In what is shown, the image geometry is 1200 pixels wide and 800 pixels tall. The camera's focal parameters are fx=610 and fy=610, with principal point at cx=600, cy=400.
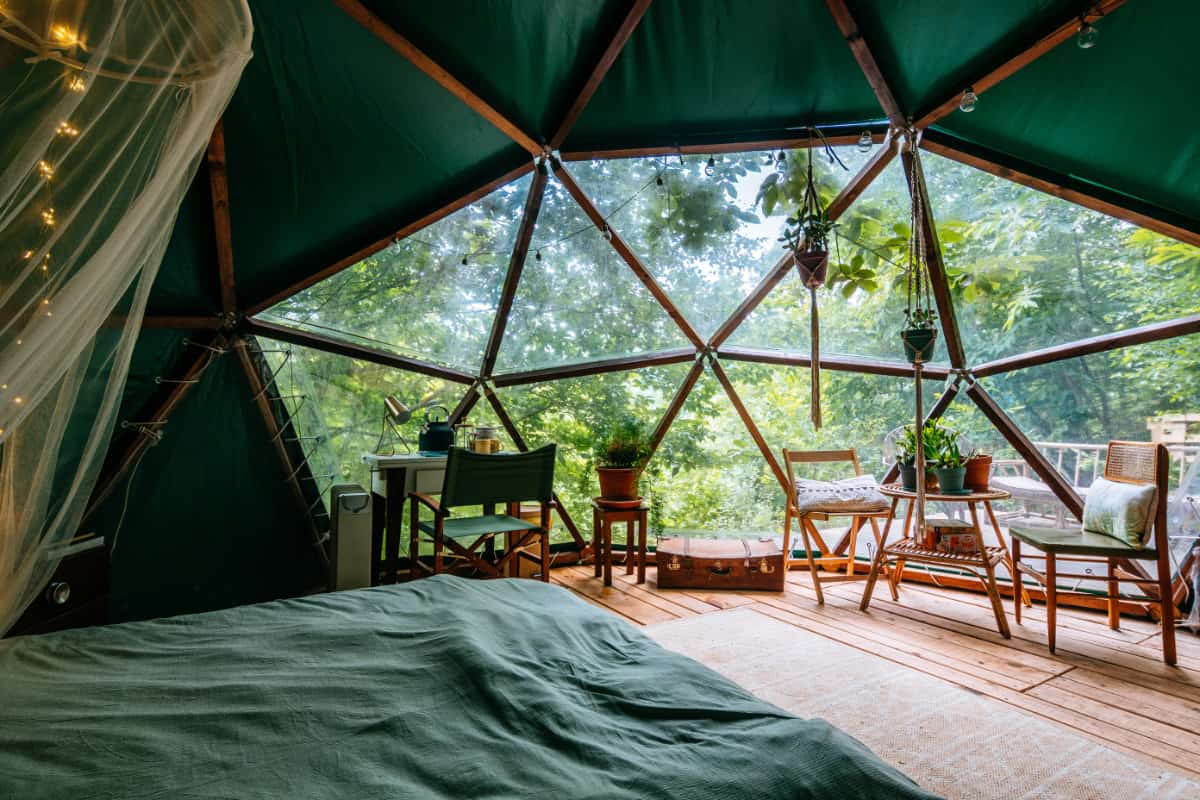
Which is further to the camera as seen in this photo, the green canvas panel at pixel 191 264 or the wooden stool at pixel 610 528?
the wooden stool at pixel 610 528

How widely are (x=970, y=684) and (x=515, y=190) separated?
3753 mm

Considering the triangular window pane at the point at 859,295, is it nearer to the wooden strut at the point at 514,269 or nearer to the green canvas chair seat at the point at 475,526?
the wooden strut at the point at 514,269

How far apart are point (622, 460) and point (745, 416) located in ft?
3.55

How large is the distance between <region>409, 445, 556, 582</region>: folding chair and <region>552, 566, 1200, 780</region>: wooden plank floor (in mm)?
758

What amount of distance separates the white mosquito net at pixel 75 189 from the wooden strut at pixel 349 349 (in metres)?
2.15

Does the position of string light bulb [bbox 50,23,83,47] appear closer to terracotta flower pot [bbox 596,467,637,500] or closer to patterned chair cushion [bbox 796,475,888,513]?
terracotta flower pot [bbox 596,467,637,500]

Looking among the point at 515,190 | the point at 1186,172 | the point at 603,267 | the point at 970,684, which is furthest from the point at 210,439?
the point at 1186,172

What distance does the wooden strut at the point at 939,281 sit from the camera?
3.67m

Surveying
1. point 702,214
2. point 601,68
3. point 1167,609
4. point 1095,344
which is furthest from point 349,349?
point 1167,609

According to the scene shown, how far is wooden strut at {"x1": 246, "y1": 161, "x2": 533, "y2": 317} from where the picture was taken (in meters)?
3.61

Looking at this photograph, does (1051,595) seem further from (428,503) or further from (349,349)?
(349,349)

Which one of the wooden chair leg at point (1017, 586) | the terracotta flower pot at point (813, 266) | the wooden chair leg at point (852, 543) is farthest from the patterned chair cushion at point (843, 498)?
the terracotta flower pot at point (813, 266)

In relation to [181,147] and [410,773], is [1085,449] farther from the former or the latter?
[181,147]

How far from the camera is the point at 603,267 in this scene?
4469 millimetres
